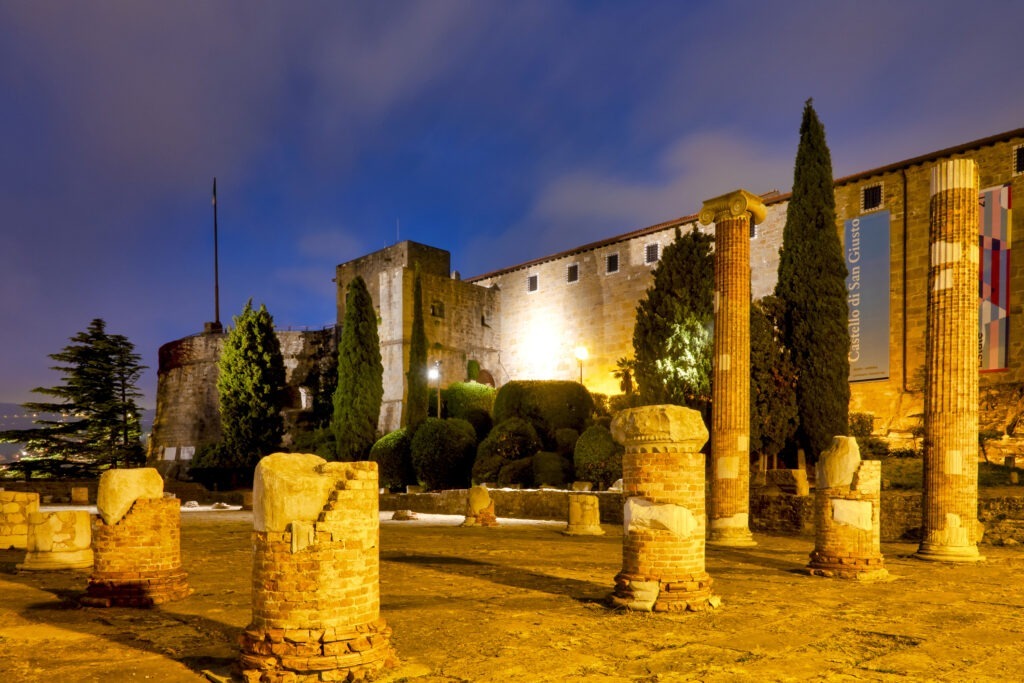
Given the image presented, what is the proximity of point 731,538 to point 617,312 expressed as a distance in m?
22.0

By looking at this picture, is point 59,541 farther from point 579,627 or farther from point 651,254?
point 651,254

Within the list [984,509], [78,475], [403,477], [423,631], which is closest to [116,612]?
[423,631]

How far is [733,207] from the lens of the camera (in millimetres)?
12406

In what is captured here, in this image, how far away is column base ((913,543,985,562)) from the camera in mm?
10109

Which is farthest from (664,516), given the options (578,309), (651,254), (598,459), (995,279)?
(578,309)

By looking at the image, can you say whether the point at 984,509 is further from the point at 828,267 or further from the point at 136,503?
the point at 136,503

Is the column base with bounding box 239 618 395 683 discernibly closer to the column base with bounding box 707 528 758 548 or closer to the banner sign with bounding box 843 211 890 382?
the column base with bounding box 707 528 758 548

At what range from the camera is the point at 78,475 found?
31.4 meters

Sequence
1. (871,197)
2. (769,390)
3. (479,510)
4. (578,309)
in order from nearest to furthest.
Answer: (479,510), (769,390), (871,197), (578,309)

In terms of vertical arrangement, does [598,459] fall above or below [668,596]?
below

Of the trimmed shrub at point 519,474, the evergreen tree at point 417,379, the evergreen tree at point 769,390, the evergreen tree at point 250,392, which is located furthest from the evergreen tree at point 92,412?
the evergreen tree at point 769,390

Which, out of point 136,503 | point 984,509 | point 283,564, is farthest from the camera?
point 984,509

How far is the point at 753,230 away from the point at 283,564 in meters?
26.6

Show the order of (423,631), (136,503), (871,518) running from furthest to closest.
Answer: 1. (871,518)
2. (136,503)
3. (423,631)
